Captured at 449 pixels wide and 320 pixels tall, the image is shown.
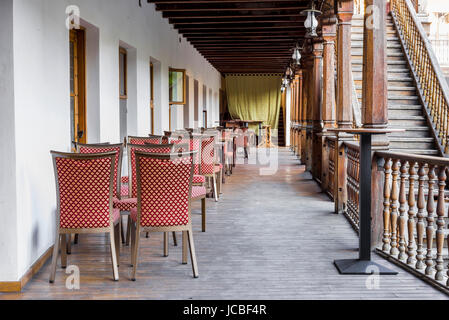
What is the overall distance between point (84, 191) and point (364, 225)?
2.15 metres

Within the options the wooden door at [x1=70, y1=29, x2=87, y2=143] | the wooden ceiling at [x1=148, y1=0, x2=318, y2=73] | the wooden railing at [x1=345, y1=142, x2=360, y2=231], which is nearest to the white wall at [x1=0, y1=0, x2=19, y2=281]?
the wooden door at [x1=70, y1=29, x2=87, y2=143]

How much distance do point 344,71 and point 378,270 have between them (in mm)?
3164

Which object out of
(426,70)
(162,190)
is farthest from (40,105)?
(426,70)

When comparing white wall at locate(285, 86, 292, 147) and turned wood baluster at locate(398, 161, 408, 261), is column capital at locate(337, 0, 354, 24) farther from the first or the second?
white wall at locate(285, 86, 292, 147)

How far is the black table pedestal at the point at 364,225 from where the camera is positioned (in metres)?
3.85

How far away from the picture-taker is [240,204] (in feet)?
22.6

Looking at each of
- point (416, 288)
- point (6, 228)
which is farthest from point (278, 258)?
point (6, 228)

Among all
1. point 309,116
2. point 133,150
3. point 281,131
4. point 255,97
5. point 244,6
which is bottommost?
point 133,150

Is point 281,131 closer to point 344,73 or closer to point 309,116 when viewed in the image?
point 309,116

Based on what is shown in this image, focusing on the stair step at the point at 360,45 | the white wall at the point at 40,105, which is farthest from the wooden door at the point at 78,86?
the stair step at the point at 360,45

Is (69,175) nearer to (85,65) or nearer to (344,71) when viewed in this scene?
(85,65)

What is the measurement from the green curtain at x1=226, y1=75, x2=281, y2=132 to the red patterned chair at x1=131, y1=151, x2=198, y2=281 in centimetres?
1925

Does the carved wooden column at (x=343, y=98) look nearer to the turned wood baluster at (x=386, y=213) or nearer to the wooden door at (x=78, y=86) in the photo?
the turned wood baluster at (x=386, y=213)

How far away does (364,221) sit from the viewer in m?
3.96
